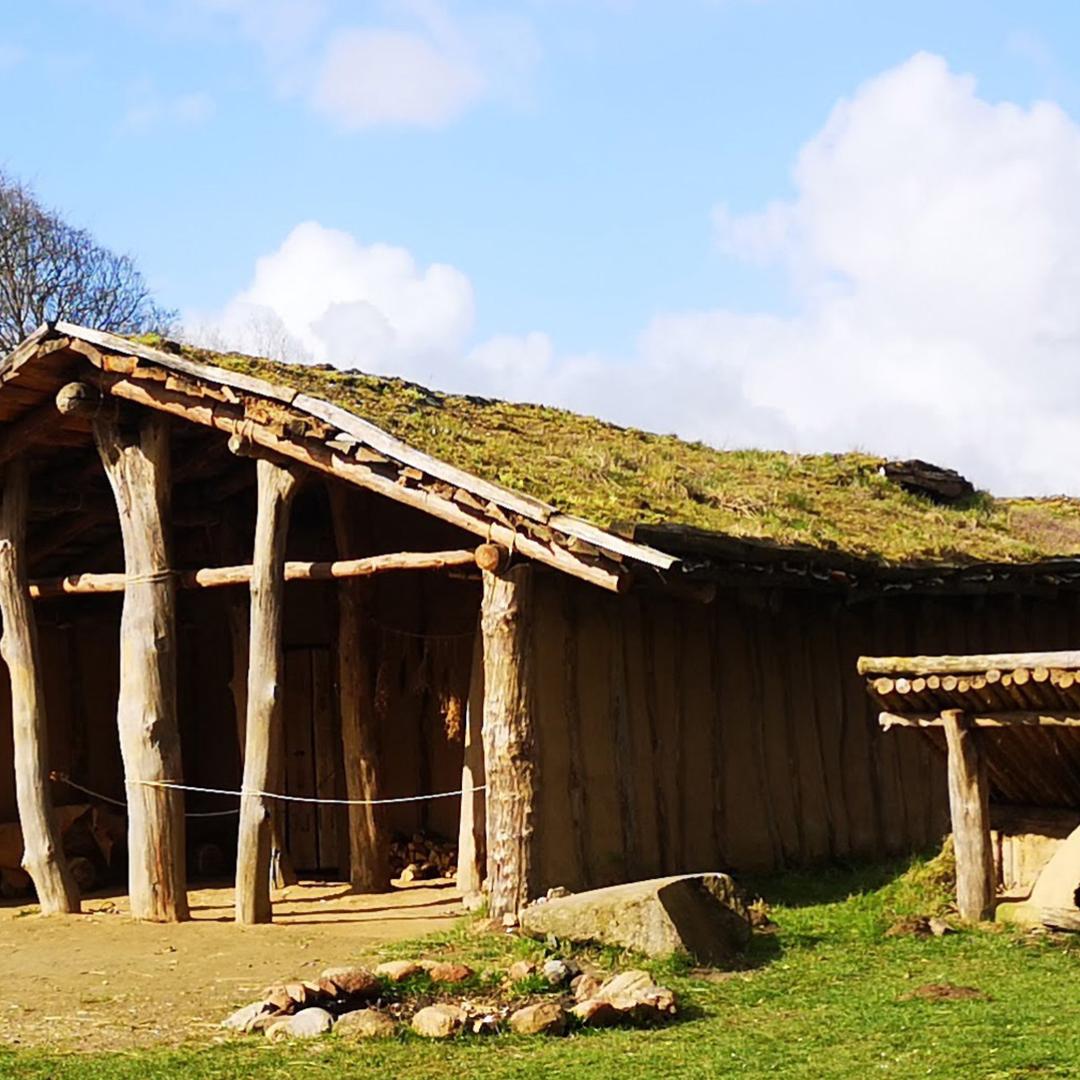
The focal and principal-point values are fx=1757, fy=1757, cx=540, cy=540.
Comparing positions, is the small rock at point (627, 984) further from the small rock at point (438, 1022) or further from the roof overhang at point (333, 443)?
the roof overhang at point (333, 443)

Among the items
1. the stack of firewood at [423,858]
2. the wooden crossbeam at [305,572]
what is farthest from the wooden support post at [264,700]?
the stack of firewood at [423,858]

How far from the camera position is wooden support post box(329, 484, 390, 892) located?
48.3 feet

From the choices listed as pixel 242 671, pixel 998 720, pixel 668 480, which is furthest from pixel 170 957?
pixel 998 720

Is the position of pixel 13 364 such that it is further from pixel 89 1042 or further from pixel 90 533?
pixel 89 1042

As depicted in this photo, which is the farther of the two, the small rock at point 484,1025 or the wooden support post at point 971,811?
the wooden support post at point 971,811

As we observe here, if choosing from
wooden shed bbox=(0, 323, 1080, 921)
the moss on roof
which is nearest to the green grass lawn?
wooden shed bbox=(0, 323, 1080, 921)

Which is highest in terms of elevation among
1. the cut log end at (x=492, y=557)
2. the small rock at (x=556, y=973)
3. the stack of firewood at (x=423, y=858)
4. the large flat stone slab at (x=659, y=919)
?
the cut log end at (x=492, y=557)

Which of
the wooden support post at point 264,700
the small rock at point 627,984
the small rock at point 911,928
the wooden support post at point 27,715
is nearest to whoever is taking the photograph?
the small rock at point 627,984

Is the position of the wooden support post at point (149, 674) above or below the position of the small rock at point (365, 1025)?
above

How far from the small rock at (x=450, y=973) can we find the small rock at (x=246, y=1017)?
0.99m

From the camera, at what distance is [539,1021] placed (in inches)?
350

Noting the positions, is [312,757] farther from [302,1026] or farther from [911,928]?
[302,1026]

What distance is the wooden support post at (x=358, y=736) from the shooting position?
48.3 feet

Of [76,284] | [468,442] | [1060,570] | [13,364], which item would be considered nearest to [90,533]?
[13,364]
